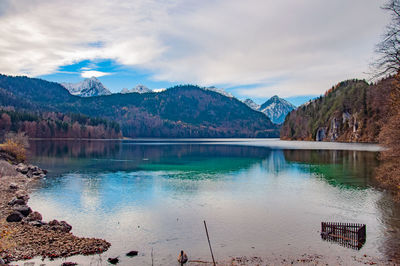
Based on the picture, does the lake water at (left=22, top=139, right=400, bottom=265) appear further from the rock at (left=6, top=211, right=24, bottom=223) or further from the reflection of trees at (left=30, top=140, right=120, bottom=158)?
the reflection of trees at (left=30, top=140, right=120, bottom=158)

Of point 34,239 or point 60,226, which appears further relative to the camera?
point 60,226

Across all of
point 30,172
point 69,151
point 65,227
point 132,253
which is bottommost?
point 132,253

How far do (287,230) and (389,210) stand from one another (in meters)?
13.4

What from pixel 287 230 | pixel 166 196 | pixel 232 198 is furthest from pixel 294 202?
pixel 166 196

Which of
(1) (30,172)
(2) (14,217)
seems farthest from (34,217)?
(1) (30,172)

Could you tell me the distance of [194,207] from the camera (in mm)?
32969

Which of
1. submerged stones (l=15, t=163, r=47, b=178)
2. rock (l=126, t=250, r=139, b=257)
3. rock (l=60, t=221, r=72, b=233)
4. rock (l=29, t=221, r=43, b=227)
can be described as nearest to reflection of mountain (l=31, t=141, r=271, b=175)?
submerged stones (l=15, t=163, r=47, b=178)

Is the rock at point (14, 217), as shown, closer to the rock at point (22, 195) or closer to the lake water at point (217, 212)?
the lake water at point (217, 212)

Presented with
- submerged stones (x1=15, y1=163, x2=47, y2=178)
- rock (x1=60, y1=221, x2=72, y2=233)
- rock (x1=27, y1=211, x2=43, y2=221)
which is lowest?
rock (x1=60, y1=221, x2=72, y2=233)

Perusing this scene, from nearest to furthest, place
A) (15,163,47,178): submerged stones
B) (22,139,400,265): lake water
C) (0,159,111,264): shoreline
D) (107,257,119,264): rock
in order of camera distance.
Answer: (107,257,119,264): rock → (0,159,111,264): shoreline → (22,139,400,265): lake water → (15,163,47,178): submerged stones

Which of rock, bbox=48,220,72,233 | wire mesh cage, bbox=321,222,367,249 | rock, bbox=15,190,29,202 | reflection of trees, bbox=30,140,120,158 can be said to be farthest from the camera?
reflection of trees, bbox=30,140,120,158

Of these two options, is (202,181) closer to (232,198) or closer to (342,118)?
(232,198)

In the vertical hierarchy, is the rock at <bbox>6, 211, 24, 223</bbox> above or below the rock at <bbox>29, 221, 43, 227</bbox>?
above

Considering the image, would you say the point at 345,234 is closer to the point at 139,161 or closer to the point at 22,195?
the point at 22,195
